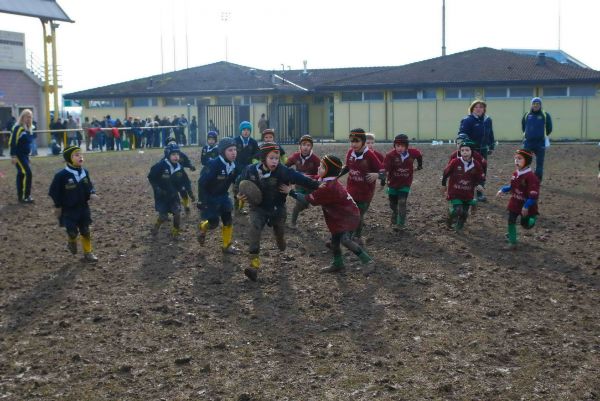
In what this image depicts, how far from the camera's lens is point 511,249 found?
35.1 ft

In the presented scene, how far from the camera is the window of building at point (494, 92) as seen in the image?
136 feet

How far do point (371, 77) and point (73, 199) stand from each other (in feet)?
120

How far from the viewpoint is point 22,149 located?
1662cm

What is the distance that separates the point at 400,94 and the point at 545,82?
791 cm

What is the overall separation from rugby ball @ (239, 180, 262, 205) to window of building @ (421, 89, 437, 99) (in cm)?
3501

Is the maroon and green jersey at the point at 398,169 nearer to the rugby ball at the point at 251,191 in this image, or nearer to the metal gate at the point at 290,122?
the rugby ball at the point at 251,191

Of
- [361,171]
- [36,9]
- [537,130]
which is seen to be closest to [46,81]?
[36,9]

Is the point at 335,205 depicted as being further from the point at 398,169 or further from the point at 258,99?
the point at 258,99

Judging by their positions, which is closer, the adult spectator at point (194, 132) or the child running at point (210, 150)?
→ the child running at point (210, 150)

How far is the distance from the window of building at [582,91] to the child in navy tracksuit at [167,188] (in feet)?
106

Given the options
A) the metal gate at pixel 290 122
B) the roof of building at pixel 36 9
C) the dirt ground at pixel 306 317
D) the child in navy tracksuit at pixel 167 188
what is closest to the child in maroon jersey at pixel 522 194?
the dirt ground at pixel 306 317

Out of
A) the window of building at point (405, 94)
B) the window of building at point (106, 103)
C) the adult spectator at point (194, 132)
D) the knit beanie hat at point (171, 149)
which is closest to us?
the knit beanie hat at point (171, 149)

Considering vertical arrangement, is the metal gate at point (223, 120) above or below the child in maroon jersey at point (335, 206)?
above

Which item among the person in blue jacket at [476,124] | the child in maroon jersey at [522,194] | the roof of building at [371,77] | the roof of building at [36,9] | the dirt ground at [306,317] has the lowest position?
the dirt ground at [306,317]
